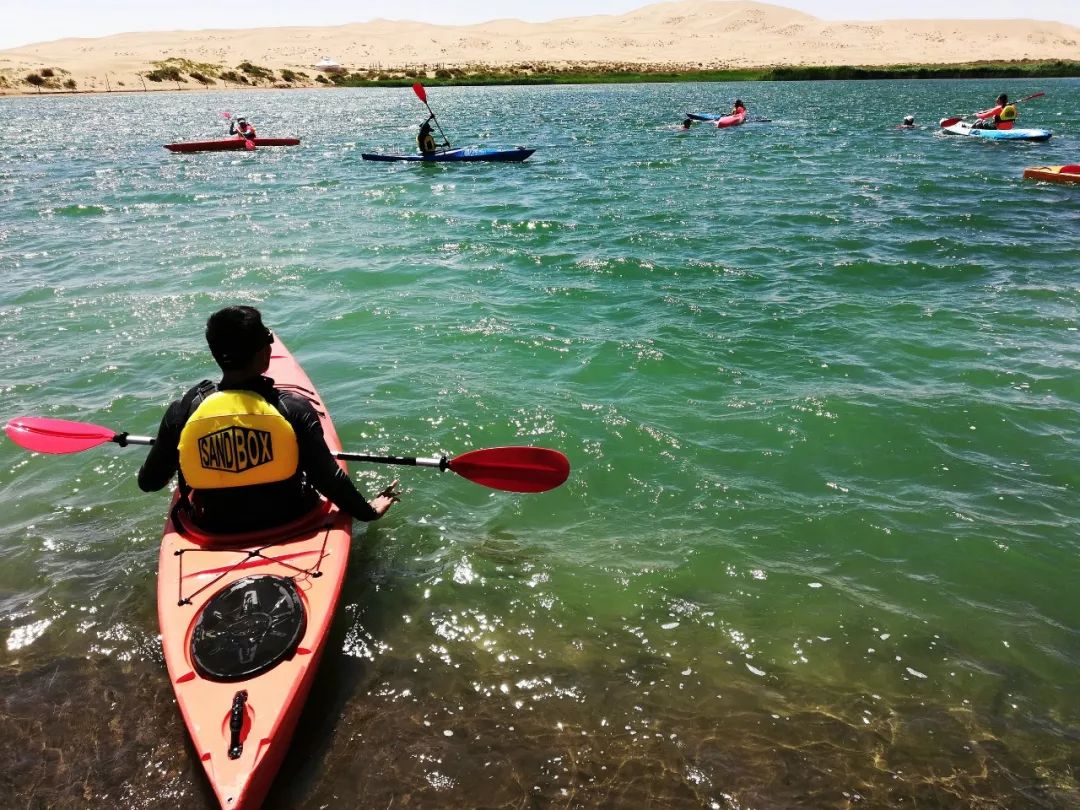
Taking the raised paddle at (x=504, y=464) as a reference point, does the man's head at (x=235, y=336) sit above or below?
above

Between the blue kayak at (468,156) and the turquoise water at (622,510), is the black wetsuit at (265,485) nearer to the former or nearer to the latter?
the turquoise water at (622,510)

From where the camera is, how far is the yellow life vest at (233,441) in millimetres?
3686

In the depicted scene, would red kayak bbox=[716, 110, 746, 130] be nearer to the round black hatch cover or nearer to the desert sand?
the round black hatch cover

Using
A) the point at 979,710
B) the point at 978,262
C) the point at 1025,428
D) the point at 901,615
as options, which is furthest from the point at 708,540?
the point at 978,262

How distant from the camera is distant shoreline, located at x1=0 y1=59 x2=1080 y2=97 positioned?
59.6 meters

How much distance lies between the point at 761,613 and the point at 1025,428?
384cm

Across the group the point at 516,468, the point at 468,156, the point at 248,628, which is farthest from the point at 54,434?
Answer: the point at 468,156

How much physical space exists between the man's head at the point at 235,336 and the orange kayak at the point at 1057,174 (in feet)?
62.7

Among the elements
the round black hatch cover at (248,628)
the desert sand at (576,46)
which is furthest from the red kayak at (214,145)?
the desert sand at (576,46)

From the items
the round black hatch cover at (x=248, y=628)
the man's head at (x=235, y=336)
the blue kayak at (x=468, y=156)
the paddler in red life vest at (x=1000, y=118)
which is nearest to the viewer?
the round black hatch cover at (x=248, y=628)

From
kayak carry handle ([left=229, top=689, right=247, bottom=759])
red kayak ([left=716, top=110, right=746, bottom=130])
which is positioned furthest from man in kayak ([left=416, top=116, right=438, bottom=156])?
kayak carry handle ([left=229, top=689, right=247, bottom=759])

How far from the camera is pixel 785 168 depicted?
20.4 m

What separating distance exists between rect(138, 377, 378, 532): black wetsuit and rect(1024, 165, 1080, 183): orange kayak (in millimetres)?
18699

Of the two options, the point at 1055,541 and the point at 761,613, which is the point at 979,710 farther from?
the point at 1055,541
